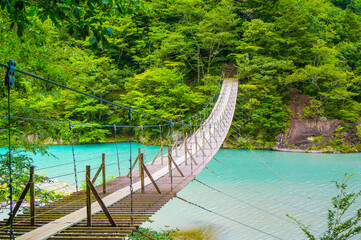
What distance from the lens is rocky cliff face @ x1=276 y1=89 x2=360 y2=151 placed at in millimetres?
12023

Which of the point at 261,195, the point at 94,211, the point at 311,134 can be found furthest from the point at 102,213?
the point at 311,134

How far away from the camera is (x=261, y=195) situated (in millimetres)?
6840

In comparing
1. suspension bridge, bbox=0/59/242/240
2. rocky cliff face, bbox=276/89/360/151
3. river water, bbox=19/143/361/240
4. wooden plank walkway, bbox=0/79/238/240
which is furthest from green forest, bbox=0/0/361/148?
suspension bridge, bbox=0/59/242/240

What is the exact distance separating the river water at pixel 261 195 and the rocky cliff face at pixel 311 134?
765 millimetres

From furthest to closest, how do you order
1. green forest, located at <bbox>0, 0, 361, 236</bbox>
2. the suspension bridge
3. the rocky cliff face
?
green forest, located at <bbox>0, 0, 361, 236</bbox>, the rocky cliff face, the suspension bridge

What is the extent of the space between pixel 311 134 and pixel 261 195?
6.64 metres

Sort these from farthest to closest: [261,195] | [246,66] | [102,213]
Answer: [246,66] < [261,195] < [102,213]

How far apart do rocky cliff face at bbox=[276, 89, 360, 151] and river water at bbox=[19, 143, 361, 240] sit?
0.76m

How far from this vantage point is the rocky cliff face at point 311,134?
39.4ft

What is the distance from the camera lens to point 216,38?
45.3 ft

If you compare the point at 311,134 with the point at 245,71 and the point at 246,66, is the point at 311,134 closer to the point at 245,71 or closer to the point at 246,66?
the point at 245,71

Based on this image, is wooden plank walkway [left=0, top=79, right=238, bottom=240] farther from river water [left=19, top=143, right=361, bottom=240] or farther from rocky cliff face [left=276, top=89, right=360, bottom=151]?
rocky cliff face [left=276, top=89, right=360, bottom=151]

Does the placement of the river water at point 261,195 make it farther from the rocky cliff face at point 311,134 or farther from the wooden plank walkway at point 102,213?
the rocky cliff face at point 311,134

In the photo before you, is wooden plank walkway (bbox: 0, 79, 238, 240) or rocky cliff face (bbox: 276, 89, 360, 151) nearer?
wooden plank walkway (bbox: 0, 79, 238, 240)
